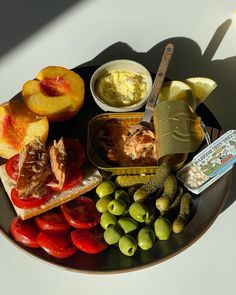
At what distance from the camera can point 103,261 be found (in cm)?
150

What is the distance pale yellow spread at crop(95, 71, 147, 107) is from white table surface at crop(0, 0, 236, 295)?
0.71 feet

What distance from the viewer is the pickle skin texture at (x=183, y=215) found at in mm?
1531

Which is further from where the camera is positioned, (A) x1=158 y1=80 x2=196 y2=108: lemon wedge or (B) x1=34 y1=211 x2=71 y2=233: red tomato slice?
(A) x1=158 y1=80 x2=196 y2=108: lemon wedge

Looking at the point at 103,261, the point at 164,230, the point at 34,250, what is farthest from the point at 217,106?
the point at 34,250

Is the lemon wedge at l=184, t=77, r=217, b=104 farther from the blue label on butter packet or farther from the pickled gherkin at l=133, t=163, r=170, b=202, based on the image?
the pickled gherkin at l=133, t=163, r=170, b=202

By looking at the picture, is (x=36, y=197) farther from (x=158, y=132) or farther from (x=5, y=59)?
(x=5, y=59)

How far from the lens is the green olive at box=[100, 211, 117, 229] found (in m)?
1.54

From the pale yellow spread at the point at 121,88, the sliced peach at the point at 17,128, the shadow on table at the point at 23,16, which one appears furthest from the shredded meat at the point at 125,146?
the shadow on table at the point at 23,16

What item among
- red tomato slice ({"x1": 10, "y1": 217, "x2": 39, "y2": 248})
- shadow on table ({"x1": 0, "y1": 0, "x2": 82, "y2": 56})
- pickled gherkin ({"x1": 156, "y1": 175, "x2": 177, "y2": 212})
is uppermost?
shadow on table ({"x1": 0, "y1": 0, "x2": 82, "y2": 56})

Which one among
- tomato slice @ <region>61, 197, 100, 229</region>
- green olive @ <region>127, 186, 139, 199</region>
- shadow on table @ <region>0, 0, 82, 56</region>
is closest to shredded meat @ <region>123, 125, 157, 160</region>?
green olive @ <region>127, 186, 139, 199</region>

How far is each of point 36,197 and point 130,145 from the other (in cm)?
37

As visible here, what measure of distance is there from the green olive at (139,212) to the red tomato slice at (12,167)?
40cm

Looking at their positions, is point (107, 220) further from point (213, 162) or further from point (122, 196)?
point (213, 162)

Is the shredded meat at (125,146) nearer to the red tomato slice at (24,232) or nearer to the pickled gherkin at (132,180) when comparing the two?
the pickled gherkin at (132,180)
